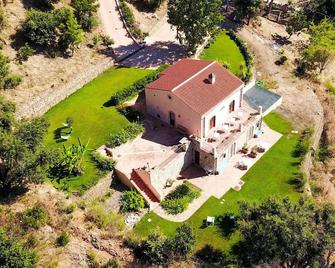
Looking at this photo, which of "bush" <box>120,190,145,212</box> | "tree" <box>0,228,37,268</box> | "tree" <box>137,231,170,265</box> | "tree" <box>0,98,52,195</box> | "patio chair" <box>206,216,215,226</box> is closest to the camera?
"tree" <box>0,228,37,268</box>

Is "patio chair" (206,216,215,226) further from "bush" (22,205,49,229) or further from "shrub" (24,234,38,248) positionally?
"shrub" (24,234,38,248)

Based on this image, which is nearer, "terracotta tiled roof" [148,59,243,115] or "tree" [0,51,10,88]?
"terracotta tiled roof" [148,59,243,115]

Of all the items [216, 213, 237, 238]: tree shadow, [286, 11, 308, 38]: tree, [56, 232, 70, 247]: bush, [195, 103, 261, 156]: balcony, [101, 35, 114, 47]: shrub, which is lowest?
[216, 213, 237, 238]: tree shadow

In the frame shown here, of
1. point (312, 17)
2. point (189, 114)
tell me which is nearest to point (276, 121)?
point (189, 114)

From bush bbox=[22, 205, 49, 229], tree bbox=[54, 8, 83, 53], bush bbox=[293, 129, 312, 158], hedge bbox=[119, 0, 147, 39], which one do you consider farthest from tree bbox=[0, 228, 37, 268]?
hedge bbox=[119, 0, 147, 39]

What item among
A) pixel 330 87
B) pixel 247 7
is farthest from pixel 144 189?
pixel 247 7
